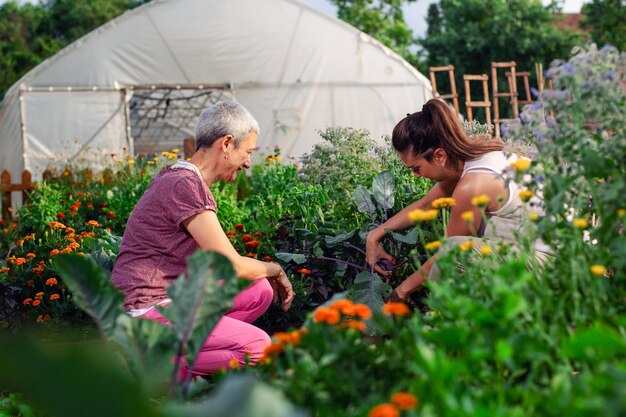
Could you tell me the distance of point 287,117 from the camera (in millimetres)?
13250

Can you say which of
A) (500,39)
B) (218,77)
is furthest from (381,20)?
(218,77)

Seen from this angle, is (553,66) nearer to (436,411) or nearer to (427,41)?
(436,411)

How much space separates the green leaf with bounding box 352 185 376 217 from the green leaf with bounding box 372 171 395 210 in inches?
1.9

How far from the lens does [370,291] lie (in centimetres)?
314

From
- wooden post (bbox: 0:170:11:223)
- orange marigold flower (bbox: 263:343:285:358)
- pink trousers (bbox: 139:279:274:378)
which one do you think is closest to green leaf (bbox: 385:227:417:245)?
pink trousers (bbox: 139:279:274:378)

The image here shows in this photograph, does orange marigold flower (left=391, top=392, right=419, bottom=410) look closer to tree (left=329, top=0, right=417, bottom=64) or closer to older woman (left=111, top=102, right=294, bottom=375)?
older woman (left=111, top=102, right=294, bottom=375)

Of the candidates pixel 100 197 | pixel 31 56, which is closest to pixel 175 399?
pixel 100 197

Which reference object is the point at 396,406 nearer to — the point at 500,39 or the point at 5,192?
the point at 5,192

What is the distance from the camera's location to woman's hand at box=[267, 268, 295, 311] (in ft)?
10.1

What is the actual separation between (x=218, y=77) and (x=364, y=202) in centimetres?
1038

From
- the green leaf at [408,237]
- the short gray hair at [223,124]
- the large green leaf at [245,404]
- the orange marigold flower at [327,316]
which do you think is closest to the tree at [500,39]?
the green leaf at [408,237]

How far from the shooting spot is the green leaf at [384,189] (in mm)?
3490

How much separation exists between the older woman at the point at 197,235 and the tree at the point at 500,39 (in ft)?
65.0

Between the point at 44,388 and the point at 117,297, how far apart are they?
0.66 meters
